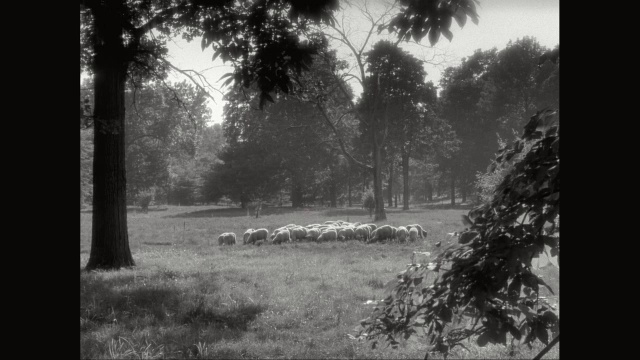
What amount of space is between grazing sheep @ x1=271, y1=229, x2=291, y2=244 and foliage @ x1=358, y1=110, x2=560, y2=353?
12.5m

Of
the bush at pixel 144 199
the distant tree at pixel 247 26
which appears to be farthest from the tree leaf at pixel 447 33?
the bush at pixel 144 199

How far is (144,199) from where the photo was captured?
40312mm

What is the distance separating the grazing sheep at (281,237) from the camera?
569 inches

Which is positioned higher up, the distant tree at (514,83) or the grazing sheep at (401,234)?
the distant tree at (514,83)

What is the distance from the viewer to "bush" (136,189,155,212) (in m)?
39.8

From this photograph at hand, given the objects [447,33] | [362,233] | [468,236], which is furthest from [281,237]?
[468,236]

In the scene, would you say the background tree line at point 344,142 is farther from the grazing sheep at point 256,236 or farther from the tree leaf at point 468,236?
the tree leaf at point 468,236

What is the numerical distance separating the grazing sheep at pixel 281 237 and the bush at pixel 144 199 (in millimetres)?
27860

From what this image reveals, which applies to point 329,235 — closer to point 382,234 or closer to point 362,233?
point 362,233

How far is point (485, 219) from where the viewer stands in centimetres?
197

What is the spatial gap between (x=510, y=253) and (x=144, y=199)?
1658 inches

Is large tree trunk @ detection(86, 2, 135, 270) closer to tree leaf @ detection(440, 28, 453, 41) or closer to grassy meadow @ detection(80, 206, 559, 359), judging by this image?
grassy meadow @ detection(80, 206, 559, 359)
